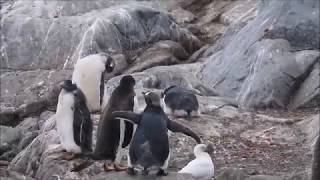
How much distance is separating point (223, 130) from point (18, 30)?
7093mm

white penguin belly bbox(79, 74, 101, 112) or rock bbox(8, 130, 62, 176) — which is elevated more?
white penguin belly bbox(79, 74, 101, 112)

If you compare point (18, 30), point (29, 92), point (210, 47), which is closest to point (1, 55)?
point (18, 30)

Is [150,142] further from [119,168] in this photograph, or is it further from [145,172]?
[119,168]

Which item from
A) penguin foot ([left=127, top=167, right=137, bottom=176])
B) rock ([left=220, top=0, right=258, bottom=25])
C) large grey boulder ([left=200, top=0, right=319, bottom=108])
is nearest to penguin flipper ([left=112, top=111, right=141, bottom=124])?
penguin foot ([left=127, top=167, right=137, bottom=176])

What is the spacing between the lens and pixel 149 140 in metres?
6.27

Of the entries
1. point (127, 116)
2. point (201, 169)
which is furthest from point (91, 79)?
point (127, 116)

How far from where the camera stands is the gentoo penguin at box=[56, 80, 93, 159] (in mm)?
7551

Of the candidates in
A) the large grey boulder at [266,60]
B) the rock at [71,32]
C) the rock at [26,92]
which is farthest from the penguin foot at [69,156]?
the rock at [71,32]

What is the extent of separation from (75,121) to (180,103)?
2.56 metres

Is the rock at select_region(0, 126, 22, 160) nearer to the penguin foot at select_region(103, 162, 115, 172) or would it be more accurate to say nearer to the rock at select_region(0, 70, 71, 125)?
the rock at select_region(0, 70, 71, 125)

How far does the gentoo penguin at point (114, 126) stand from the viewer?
7.02 m

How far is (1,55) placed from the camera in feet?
50.2

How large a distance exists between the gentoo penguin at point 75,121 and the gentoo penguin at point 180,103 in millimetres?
2416

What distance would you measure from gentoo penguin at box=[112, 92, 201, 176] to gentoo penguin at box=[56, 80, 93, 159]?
1.17 m
